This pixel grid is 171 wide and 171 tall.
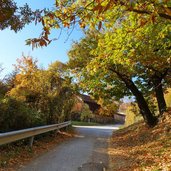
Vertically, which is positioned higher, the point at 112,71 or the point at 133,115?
the point at 112,71

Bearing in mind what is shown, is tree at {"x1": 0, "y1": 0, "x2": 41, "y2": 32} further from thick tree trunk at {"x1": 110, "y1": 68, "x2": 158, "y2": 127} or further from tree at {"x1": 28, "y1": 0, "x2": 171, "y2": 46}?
thick tree trunk at {"x1": 110, "y1": 68, "x2": 158, "y2": 127}

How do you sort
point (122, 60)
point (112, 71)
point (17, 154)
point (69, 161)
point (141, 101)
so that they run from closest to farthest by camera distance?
point (69, 161) < point (17, 154) < point (122, 60) < point (112, 71) < point (141, 101)

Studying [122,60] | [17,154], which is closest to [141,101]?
[122,60]

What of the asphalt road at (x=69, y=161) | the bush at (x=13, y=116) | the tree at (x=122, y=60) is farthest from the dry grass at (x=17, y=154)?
the tree at (x=122, y=60)

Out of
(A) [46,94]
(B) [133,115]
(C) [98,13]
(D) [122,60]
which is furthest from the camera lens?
(B) [133,115]

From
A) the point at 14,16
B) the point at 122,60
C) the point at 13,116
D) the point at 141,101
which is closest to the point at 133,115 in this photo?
the point at 141,101

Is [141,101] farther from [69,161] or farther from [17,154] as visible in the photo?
[17,154]

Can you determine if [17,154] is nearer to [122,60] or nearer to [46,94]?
[122,60]

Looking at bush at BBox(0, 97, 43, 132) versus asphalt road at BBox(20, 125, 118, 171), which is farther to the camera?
bush at BBox(0, 97, 43, 132)

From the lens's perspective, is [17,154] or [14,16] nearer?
[14,16]

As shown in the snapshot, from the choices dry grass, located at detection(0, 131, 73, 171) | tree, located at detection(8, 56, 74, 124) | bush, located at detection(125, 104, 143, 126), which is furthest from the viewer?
bush, located at detection(125, 104, 143, 126)

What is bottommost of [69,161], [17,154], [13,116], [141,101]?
[69,161]

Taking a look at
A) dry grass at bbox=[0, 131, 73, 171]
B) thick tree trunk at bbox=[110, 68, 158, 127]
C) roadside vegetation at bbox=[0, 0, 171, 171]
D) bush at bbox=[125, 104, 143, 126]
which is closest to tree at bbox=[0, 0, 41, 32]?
roadside vegetation at bbox=[0, 0, 171, 171]

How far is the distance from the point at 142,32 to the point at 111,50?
1.37m
